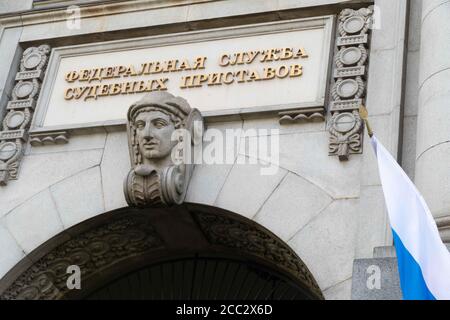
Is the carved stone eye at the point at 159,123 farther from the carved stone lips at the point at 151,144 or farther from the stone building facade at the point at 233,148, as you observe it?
the stone building facade at the point at 233,148

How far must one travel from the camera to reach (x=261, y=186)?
12148mm

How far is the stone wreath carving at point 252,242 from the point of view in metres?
12.0

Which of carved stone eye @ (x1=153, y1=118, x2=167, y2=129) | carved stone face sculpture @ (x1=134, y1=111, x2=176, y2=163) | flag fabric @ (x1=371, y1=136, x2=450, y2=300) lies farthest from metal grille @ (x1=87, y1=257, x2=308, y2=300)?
flag fabric @ (x1=371, y1=136, x2=450, y2=300)

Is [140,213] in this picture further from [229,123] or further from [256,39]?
[256,39]

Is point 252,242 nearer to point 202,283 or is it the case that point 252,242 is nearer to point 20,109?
point 202,283

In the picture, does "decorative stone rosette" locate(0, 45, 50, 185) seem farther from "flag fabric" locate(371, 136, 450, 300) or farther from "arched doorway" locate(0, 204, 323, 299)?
"flag fabric" locate(371, 136, 450, 300)

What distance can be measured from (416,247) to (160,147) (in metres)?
3.99

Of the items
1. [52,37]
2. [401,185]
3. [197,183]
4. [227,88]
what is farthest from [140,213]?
[401,185]

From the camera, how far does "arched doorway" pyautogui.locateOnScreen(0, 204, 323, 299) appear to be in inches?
502

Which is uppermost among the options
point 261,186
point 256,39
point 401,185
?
point 256,39

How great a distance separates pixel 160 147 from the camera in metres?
12.3

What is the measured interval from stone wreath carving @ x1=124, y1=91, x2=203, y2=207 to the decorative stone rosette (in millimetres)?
1713

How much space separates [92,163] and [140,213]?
888 mm

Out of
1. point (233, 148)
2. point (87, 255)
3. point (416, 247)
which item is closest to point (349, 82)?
point (233, 148)
